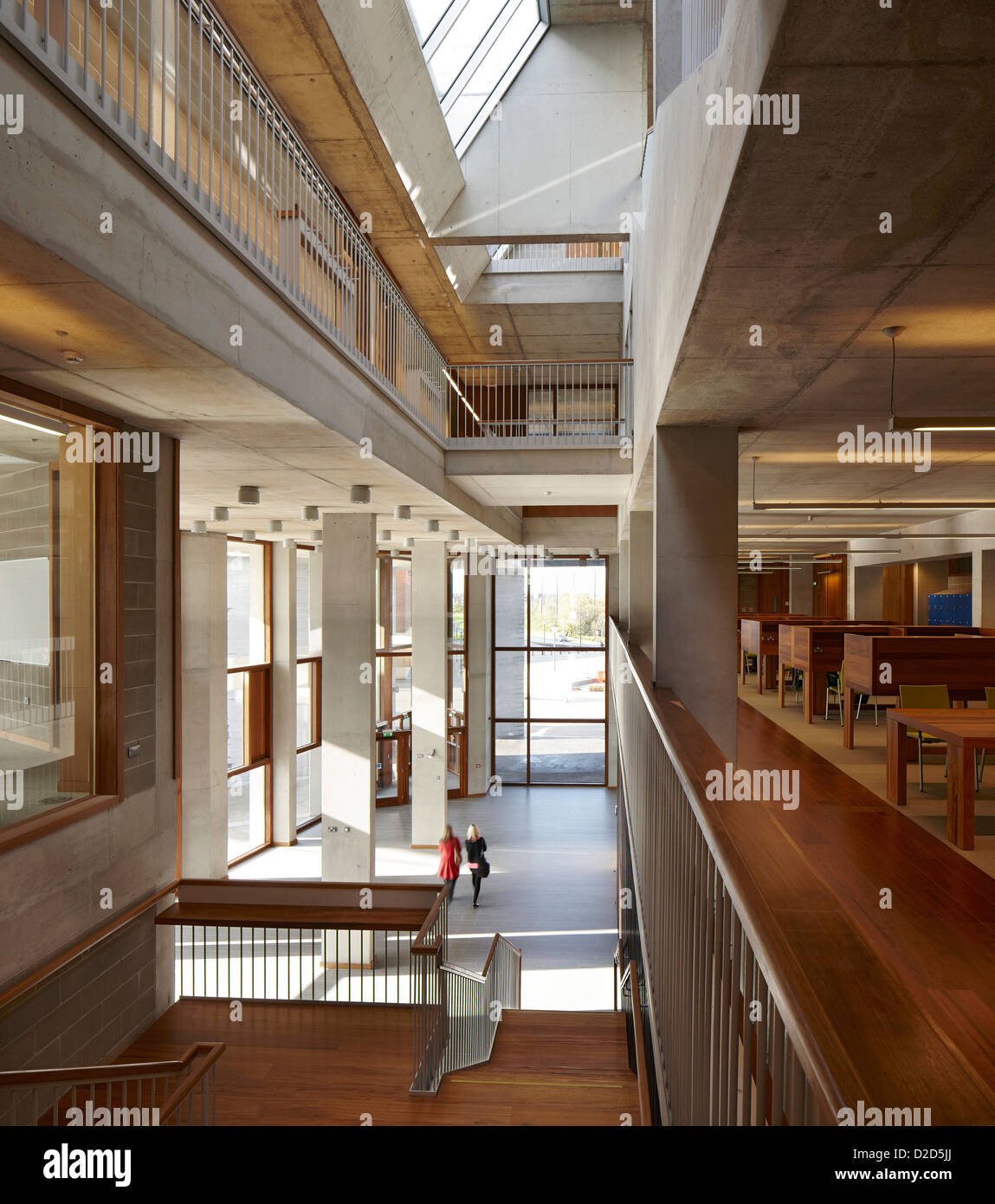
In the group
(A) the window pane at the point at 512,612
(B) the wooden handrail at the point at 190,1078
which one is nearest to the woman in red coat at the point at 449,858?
(B) the wooden handrail at the point at 190,1078

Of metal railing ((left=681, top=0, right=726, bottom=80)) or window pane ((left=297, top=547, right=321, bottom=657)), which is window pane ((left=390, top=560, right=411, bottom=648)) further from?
metal railing ((left=681, top=0, right=726, bottom=80))

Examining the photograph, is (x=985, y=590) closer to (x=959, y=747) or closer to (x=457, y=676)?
(x=959, y=747)

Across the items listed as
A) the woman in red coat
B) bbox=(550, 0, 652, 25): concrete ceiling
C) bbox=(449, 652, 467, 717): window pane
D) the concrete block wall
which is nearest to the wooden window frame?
the concrete block wall

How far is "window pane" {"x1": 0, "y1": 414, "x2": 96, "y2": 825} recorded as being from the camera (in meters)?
5.22

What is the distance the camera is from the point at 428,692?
57.7ft

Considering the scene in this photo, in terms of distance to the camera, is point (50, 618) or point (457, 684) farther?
point (457, 684)

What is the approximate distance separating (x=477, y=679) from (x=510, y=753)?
9.02 feet

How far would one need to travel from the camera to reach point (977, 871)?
466 centimetres

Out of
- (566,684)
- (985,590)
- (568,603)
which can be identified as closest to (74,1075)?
(985,590)

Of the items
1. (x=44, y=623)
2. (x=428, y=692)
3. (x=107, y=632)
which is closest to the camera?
(x=44, y=623)

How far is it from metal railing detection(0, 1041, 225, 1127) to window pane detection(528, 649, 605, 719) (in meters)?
17.6

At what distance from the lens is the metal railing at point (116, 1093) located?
13.6 feet

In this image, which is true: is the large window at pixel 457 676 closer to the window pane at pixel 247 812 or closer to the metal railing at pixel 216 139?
the window pane at pixel 247 812
